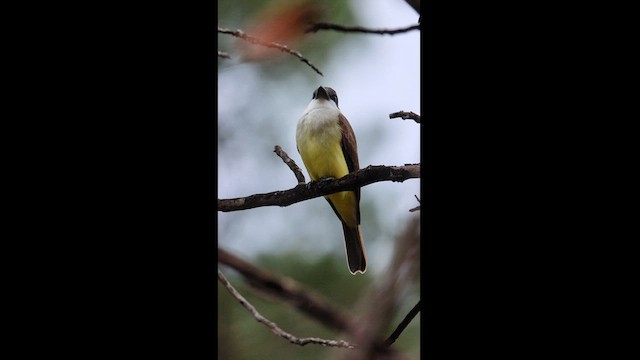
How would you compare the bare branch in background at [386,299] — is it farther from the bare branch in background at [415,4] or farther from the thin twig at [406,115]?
the bare branch in background at [415,4]

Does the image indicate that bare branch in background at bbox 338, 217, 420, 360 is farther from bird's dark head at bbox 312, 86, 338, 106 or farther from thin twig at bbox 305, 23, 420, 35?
thin twig at bbox 305, 23, 420, 35

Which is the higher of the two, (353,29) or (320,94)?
(353,29)

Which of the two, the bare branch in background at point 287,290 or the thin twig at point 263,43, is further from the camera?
the thin twig at point 263,43

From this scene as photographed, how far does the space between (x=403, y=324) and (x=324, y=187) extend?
570 millimetres

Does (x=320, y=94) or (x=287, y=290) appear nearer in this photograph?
(x=287, y=290)

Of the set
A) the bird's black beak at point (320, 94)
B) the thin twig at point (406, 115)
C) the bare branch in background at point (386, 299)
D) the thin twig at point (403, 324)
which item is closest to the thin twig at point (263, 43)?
the bird's black beak at point (320, 94)

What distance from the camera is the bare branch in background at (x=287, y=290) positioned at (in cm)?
194

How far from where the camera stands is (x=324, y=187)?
7.49 ft

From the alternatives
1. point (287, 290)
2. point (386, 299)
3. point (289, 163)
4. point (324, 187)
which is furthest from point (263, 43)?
point (386, 299)

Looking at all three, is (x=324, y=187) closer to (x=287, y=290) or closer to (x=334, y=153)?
(x=334, y=153)
